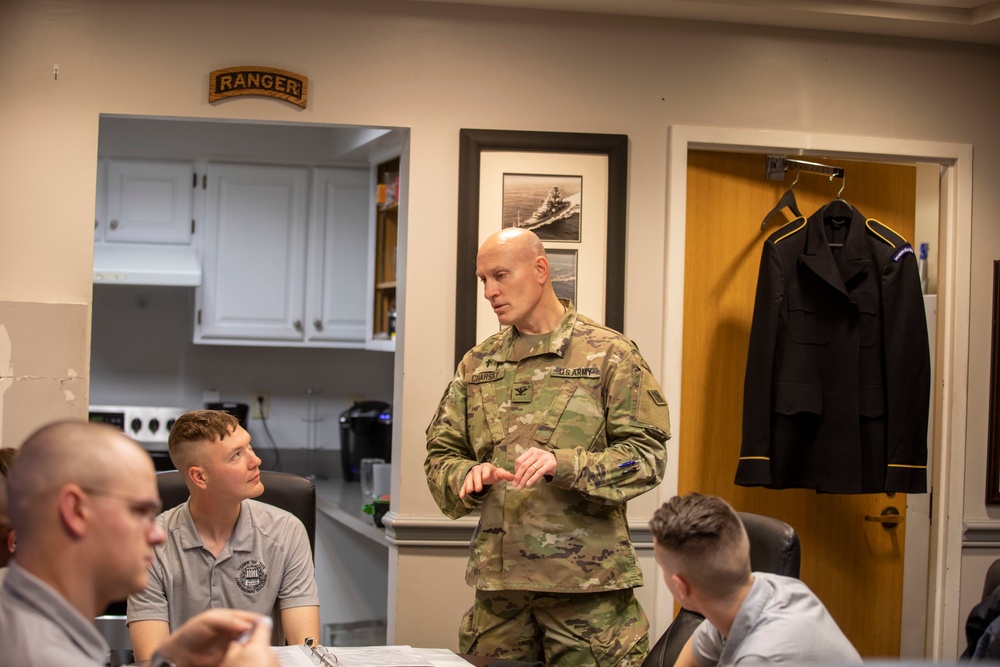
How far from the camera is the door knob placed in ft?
12.0

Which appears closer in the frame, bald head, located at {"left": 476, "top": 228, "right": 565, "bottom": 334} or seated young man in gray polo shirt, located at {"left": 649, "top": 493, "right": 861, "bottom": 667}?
seated young man in gray polo shirt, located at {"left": 649, "top": 493, "right": 861, "bottom": 667}

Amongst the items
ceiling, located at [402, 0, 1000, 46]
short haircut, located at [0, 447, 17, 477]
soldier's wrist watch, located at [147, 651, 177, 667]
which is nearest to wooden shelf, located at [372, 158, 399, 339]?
ceiling, located at [402, 0, 1000, 46]

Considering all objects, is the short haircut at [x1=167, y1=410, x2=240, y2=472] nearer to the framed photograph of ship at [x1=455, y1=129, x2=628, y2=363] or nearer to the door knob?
the framed photograph of ship at [x1=455, y1=129, x2=628, y2=363]

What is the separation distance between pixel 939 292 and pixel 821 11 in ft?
3.56

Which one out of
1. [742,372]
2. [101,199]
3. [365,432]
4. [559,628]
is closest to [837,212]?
[742,372]

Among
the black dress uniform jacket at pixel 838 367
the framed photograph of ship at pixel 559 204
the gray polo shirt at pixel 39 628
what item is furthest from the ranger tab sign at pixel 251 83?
the gray polo shirt at pixel 39 628

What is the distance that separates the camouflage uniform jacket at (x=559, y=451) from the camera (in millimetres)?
2340

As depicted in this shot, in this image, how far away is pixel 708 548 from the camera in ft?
5.53

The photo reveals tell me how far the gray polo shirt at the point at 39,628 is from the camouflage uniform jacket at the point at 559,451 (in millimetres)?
1221

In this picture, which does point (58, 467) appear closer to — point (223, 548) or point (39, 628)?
point (39, 628)

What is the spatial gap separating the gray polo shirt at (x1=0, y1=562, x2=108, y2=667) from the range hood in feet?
12.2

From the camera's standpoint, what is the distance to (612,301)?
3318 millimetres

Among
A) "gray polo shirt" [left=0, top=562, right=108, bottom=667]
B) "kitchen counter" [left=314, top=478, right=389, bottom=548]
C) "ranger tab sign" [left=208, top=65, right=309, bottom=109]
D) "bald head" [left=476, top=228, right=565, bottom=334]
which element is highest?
"ranger tab sign" [left=208, top=65, right=309, bottom=109]

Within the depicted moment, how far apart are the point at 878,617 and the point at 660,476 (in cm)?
176
